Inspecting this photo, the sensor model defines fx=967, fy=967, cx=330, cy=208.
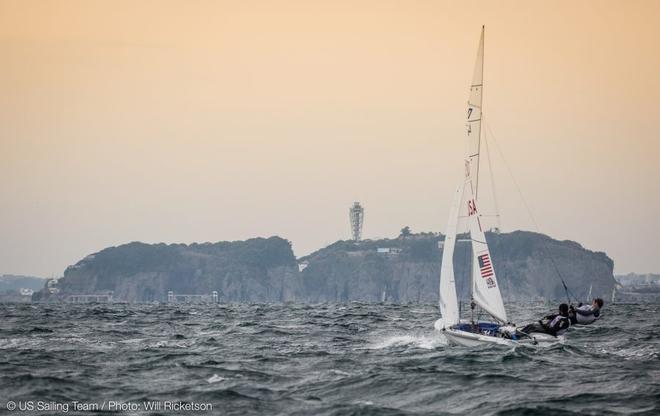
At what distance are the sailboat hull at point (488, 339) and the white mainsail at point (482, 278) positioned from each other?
88cm

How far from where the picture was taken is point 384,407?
22719mm

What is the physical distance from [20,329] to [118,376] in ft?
79.6

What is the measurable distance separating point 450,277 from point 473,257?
3.91 feet

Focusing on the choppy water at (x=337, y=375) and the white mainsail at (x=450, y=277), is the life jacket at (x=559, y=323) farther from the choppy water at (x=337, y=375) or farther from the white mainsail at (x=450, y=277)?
the white mainsail at (x=450, y=277)

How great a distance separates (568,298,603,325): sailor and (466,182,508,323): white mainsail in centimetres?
253

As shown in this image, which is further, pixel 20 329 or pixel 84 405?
pixel 20 329

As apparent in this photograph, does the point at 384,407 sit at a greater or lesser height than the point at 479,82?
lesser

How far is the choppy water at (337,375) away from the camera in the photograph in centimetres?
2309

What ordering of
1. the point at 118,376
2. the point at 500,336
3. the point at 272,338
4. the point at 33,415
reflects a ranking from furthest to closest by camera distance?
1. the point at 272,338
2. the point at 500,336
3. the point at 118,376
4. the point at 33,415

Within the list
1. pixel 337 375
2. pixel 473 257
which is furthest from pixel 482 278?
pixel 337 375

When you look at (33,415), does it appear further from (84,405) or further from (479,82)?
(479,82)

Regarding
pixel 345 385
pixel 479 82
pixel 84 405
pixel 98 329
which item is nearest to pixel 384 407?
pixel 345 385

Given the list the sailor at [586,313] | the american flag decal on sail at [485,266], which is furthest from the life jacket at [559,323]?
the american flag decal on sail at [485,266]

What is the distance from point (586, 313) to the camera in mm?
35844
